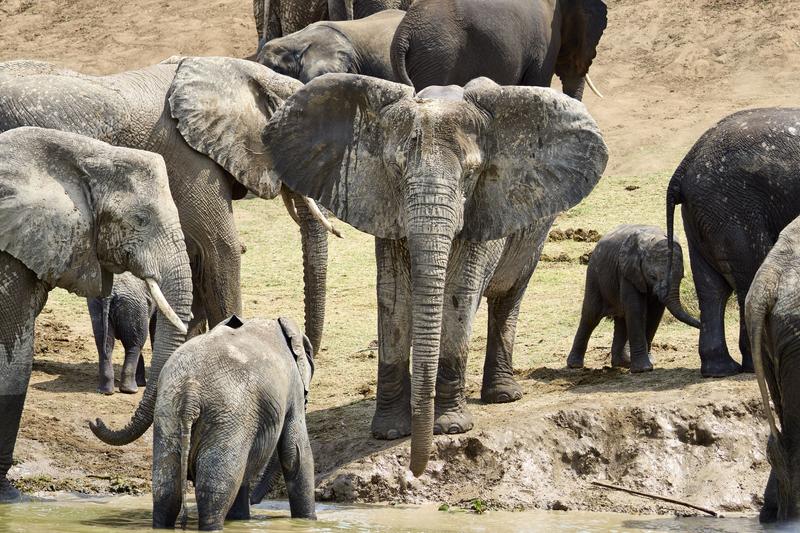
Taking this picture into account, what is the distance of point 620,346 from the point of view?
33.7ft

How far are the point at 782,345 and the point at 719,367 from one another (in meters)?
2.45

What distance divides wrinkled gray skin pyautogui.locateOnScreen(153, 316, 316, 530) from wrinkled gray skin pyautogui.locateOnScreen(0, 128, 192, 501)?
2.20ft

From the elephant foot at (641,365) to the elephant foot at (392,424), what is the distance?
1.91 metres

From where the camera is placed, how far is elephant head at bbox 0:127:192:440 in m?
7.04

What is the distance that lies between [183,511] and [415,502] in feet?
5.23

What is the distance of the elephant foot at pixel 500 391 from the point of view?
8680 mm

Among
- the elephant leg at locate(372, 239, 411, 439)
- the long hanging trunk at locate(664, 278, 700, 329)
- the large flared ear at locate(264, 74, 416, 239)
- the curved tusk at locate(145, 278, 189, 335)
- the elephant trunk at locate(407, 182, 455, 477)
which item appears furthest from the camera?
the long hanging trunk at locate(664, 278, 700, 329)

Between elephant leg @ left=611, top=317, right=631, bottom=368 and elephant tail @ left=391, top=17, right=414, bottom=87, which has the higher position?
elephant tail @ left=391, top=17, right=414, bottom=87

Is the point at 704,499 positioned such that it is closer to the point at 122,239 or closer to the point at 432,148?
the point at 432,148

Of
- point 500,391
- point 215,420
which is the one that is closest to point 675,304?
point 500,391

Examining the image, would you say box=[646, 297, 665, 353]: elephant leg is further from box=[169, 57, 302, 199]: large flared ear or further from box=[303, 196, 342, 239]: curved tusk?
box=[169, 57, 302, 199]: large flared ear

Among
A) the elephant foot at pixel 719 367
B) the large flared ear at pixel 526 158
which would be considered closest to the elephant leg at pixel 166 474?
the large flared ear at pixel 526 158

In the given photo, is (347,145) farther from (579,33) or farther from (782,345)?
(579,33)

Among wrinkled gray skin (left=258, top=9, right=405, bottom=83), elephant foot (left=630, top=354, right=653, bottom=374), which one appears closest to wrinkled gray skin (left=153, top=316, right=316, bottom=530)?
elephant foot (left=630, top=354, right=653, bottom=374)
